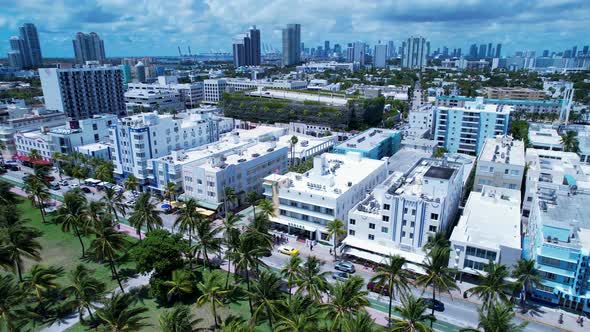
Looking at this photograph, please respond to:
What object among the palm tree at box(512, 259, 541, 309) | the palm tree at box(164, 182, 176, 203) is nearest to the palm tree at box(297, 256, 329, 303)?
the palm tree at box(512, 259, 541, 309)

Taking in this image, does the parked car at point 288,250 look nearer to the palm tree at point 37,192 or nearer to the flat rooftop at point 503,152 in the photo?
the flat rooftop at point 503,152

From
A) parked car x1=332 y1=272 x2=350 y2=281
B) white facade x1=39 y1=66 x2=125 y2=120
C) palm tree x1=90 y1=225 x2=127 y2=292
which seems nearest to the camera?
palm tree x1=90 y1=225 x2=127 y2=292

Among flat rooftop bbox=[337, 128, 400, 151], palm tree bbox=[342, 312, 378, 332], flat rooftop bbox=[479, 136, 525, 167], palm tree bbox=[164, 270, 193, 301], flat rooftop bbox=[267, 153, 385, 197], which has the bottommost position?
palm tree bbox=[164, 270, 193, 301]

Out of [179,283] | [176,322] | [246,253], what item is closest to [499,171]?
[246,253]

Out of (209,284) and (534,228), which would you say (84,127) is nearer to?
(209,284)

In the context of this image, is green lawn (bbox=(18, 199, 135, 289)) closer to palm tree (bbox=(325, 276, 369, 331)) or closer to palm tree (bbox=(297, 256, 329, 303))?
palm tree (bbox=(297, 256, 329, 303))

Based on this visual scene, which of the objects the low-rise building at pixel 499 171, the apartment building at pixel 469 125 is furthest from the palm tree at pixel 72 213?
the apartment building at pixel 469 125

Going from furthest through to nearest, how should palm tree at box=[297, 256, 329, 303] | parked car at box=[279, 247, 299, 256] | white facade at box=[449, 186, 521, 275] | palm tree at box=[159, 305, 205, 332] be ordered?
1. parked car at box=[279, 247, 299, 256]
2. white facade at box=[449, 186, 521, 275]
3. palm tree at box=[297, 256, 329, 303]
4. palm tree at box=[159, 305, 205, 332]
